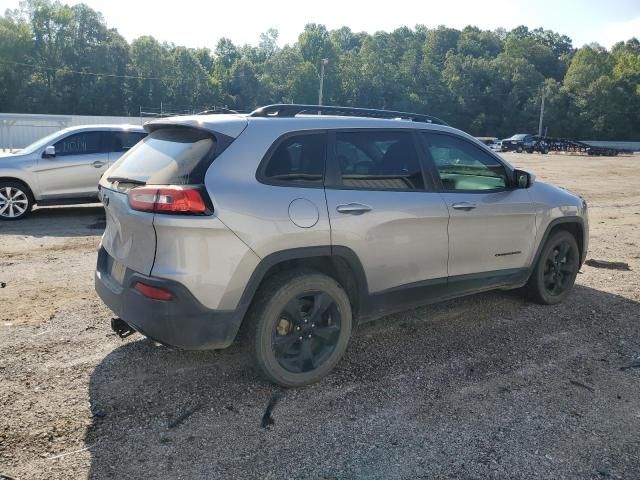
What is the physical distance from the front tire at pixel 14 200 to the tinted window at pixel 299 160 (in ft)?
25.1

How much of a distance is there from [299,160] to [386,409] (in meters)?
1.69

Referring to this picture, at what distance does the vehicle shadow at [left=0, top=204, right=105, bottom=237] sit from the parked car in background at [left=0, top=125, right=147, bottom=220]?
0.33 m

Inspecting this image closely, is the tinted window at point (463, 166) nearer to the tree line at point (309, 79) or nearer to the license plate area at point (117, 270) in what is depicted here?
the license plate area at point (117, 270)

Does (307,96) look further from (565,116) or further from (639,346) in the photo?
(639,346)

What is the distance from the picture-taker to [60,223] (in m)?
9.59

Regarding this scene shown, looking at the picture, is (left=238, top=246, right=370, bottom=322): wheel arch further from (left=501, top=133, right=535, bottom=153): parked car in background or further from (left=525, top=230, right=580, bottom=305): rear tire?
(left=501, top=133, right=535, bottom=153): parked car in background

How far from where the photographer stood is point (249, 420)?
131 inches

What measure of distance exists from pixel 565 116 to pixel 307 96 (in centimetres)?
4438

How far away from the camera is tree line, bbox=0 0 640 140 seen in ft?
257

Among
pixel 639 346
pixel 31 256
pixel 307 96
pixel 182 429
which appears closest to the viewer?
pixel 182 429

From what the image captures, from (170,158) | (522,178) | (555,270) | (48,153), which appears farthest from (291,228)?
(48,153)

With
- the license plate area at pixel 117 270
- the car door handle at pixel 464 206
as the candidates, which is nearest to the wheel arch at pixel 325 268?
the license plate area at pixel 117 270

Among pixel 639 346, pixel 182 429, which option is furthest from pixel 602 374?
pixel 182 429

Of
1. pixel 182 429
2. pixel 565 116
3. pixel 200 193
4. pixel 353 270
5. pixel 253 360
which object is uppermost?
pixel 565 116
